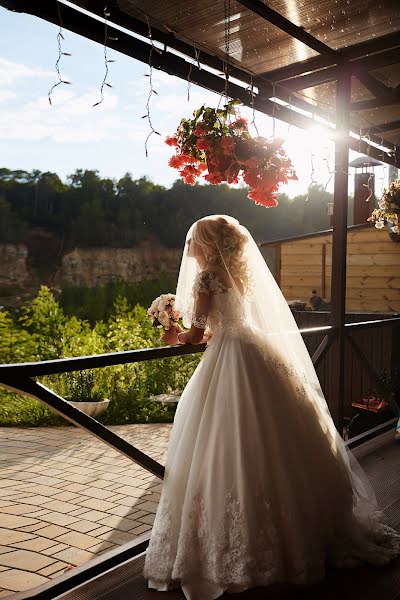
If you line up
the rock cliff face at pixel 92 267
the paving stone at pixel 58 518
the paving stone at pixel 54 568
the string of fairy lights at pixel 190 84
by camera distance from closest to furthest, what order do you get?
1. the string of fairy lights at pixel 190 84
2. the paving stone at pixel 54 568
3. the paving stone at pixel 58 518
4. the rock cliff face at pixel 92 267

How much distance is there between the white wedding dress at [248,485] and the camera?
2.23 meters

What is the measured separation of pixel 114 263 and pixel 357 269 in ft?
79.6

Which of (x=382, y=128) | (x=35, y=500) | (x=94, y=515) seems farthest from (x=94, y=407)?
(x=382, y=128)

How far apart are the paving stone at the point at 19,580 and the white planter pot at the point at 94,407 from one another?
4.17m

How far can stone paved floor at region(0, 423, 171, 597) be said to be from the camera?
353cm

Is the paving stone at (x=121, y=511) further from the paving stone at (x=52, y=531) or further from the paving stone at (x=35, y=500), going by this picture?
the paving stone at (x=35, y=500)

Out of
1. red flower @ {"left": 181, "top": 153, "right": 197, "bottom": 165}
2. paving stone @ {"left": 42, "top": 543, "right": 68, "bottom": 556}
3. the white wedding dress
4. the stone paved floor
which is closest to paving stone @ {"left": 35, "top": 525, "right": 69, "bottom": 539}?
the stone paved floor

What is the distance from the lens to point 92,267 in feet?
109

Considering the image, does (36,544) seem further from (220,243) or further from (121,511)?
(220,243)

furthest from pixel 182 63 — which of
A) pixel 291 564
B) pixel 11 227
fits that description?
pixel 11 227

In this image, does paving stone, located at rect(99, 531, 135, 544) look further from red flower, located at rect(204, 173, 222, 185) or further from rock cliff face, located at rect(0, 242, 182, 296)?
rock cliff face, located at rect(0, 242, 182, 296)

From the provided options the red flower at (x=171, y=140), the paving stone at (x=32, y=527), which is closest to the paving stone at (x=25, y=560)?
the paving stone at (x=32, y=527)

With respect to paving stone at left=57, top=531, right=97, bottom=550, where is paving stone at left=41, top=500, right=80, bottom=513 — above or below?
below

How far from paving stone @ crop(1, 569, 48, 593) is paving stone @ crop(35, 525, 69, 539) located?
553 mm
